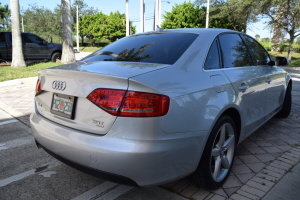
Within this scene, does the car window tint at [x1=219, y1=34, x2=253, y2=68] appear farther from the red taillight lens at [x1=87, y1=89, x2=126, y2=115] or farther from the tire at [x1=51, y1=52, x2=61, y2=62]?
the tire at [x1=51, y1=52, x2=61, y2=62]

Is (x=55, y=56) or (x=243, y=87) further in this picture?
(x=55, y=56)

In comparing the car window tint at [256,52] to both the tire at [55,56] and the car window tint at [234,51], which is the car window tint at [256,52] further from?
Result: the tire at [55,56]

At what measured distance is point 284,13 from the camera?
22.9 meters

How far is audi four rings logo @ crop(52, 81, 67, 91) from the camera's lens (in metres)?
2.14

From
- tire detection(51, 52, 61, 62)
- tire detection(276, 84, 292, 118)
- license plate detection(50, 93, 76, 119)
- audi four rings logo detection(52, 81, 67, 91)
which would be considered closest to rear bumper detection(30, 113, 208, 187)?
license plate detection(50, 93, 76, 119)

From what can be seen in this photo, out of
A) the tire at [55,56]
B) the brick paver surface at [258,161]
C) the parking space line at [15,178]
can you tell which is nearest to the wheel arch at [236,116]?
the brick paver surface at [258,161]

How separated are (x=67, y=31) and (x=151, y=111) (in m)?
12.7

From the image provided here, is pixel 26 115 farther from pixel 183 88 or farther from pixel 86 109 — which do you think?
pixel 183 88

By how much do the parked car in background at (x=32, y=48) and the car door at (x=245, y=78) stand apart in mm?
12789

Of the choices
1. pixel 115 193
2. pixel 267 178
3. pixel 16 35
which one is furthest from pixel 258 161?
pixel 16 35

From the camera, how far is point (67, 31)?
1327 cm

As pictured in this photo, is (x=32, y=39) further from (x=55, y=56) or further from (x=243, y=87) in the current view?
(x=243, y=87)

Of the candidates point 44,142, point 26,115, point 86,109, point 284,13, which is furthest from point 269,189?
point 284,13

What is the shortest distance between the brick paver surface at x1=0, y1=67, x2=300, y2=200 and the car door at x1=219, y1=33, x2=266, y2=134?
0.40m
